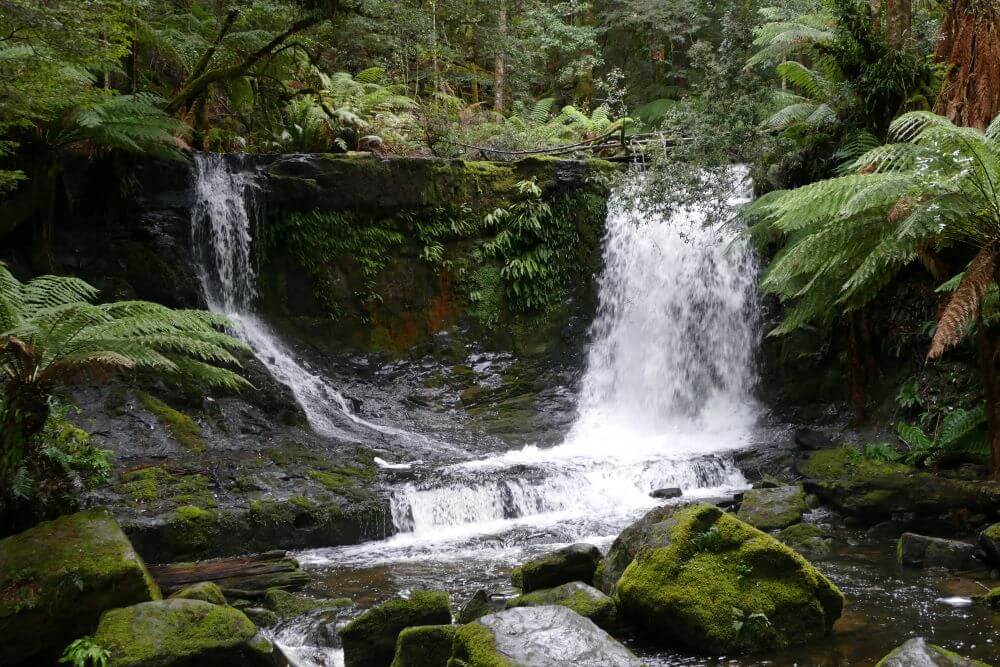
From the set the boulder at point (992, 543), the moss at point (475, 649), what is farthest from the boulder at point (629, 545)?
the boulder at point (992, 543)

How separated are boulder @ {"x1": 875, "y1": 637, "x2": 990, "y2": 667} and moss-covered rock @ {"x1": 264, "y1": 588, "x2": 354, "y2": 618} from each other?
3503mm

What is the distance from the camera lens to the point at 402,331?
1295cm

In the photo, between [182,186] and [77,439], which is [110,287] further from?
[77,439]

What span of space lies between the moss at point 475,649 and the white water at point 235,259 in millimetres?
7215

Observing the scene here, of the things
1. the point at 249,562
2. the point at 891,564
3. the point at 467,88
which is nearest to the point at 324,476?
the point at 249,562

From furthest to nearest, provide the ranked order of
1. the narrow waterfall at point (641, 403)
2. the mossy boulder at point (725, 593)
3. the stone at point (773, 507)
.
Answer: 1. the narrow waterfall at point (641, 403)
2. the stone at point (773, 507)
3. the mossy boulder at point (725, 593)

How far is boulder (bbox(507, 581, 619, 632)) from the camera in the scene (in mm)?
4422

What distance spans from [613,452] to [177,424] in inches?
223

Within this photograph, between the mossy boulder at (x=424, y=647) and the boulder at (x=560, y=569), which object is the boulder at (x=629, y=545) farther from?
the mossy boulder at (x=424, y=647)

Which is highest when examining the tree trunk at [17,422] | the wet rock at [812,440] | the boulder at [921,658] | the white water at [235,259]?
the white water at [235,259]

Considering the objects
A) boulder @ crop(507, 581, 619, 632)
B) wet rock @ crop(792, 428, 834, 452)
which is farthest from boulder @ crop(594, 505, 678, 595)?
wet rock @ crop(792, 428, 834, 452)

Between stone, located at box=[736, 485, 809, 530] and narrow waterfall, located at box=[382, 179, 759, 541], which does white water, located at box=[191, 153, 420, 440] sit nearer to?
narrow waterfall, located at box=[382, 179, 759, 541]

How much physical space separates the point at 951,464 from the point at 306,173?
9651 mm

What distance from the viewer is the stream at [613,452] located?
4.75m
